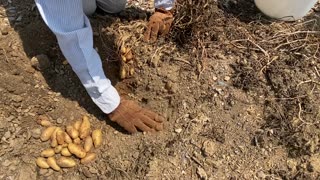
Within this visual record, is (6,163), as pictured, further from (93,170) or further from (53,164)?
(93,170)

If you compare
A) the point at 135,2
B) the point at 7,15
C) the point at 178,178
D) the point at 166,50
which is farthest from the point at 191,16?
the point at 7,15

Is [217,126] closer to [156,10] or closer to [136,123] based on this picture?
[136,123]

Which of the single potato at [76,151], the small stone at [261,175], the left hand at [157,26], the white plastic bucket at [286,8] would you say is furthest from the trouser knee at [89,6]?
the small stone at [261,175]

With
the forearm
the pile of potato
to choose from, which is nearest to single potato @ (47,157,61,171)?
the pile of potato

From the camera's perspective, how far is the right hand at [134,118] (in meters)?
1.48

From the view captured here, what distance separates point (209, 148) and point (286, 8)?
711 mm

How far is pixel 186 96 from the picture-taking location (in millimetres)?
1604

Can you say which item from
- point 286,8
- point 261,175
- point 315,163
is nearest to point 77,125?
point 261,175

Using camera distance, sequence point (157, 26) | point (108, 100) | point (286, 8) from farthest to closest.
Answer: point (286, 8) < point (157, 26) < point (108, 100)

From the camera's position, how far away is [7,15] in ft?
5.93

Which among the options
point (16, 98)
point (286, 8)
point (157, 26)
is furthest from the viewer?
point (286, 8)

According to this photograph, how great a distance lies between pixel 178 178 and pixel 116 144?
0.77 ft

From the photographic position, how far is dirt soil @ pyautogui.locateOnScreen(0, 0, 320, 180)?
1482mm

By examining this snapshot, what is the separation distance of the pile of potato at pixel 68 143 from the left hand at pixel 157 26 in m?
0.42
